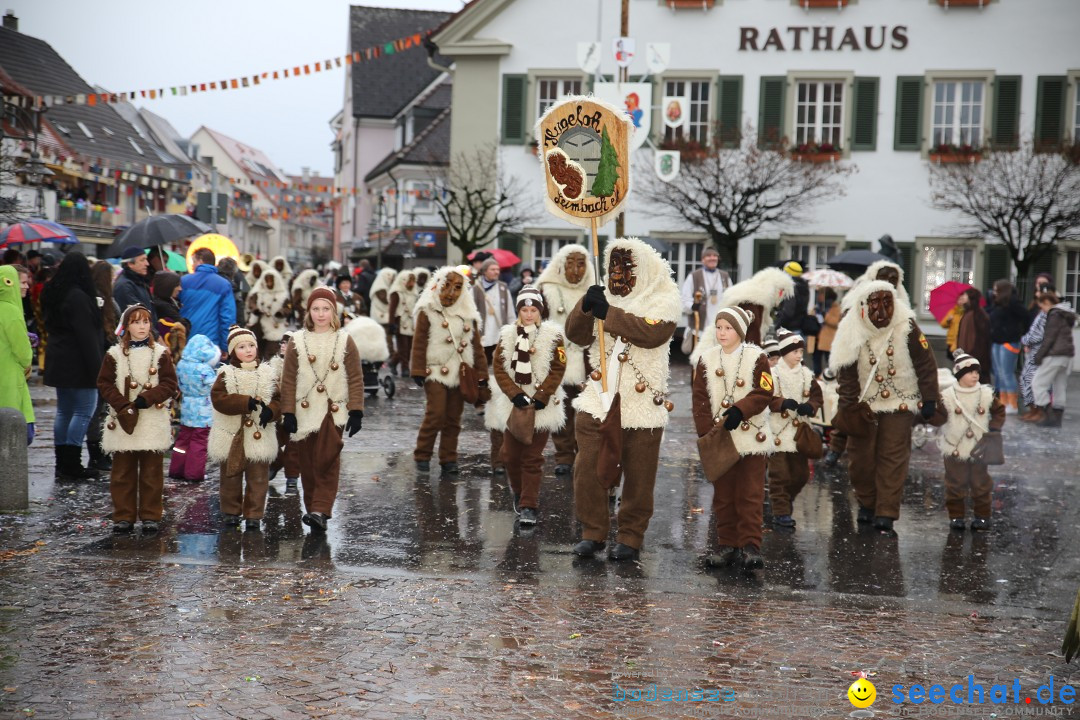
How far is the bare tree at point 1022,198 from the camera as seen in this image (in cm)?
2455

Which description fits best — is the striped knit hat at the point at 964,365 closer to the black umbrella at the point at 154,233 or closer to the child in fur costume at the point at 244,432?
the child in fur costume at the point at 244,432

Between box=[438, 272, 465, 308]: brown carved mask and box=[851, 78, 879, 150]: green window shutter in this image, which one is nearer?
box=[438, 272, 465, 308]: brown carved mask

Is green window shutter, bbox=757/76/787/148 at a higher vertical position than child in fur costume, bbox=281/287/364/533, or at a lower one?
higher

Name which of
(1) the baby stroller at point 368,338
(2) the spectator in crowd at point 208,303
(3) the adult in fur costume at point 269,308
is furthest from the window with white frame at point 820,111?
(2) the spectator in crowd at point 208,303

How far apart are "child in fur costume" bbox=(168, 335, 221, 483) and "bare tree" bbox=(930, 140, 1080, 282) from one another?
19347mm

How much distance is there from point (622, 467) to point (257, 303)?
1046 centimetres

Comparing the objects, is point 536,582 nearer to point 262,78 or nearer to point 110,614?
point 110,614

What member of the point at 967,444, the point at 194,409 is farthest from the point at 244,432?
the point at 967,444

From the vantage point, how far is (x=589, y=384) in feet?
25.4

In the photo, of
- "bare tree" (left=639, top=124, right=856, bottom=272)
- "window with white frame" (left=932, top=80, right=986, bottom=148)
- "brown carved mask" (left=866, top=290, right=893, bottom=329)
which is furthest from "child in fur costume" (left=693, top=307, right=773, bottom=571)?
"window with white frame" (left=932, top=80, right=986, bottom=148)

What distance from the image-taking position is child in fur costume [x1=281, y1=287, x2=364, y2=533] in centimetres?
821

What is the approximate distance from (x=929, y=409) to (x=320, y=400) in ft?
14.3

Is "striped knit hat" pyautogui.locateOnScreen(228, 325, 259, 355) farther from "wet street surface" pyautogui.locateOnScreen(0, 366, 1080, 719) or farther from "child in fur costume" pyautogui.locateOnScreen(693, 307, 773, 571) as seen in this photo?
"child in fur costume" pyautogui.locateOnScreen(693, 307, 773, 571)

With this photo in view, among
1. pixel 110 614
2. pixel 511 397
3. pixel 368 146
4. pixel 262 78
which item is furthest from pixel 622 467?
pixel 368 146
